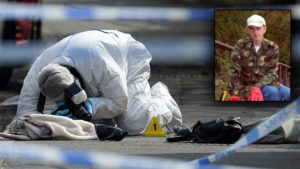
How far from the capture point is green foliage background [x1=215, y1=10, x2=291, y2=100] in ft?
34.8

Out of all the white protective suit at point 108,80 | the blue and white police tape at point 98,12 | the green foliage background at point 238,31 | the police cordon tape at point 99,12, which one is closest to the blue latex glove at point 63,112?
the white protective suit at point 108,80

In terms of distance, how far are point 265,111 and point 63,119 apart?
106 inches

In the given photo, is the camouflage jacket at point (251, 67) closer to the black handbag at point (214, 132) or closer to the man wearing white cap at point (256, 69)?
the man wearing white cap at point (256, 69)


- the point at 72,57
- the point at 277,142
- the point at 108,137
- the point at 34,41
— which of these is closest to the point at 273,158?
the point at 277,142

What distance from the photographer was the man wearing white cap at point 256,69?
10414 mm

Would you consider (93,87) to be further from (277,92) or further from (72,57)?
(277,92)

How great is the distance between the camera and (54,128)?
328 inches

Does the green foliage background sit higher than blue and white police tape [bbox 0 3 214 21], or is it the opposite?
blue and white police tape [bbox 0 3 214 21]

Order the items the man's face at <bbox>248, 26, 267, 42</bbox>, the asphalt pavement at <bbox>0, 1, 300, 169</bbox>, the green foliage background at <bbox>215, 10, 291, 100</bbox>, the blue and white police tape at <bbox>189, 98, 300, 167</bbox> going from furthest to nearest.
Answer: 1. the green foliage background at <bbox>215, 10, 291, 100</bbox>
2. the man's face at <bbox>248, 26, 267, 42</bbox>
3. the asphalt pavement at <bbox>0, 1, 300, 169</bbox>
4. the blue and white police tape at <bbox>189, 98, 300, 167</bbox>

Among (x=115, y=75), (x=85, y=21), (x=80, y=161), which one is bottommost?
(x=80, y=161)

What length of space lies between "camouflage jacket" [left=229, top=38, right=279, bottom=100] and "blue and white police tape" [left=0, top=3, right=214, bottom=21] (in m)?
3.11

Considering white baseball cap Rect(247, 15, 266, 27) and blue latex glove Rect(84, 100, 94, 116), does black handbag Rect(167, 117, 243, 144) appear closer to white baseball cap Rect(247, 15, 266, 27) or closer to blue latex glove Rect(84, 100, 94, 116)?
blue latex glove Rect(84, 100, 94, 116)

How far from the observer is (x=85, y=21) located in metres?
18.0

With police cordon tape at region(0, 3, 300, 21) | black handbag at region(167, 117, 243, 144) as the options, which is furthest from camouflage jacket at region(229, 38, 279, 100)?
black handbag at region(167, 117, 243, 144)
